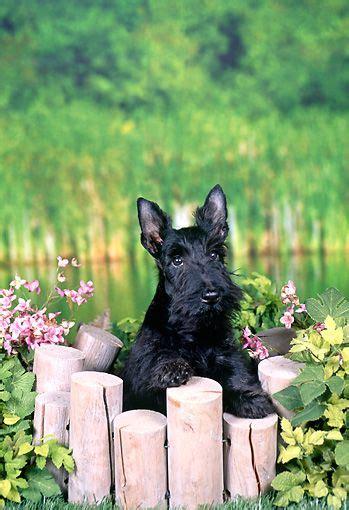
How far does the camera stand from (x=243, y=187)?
8594 millimetres

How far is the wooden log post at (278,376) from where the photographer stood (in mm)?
3604

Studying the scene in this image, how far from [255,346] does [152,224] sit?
85 cm

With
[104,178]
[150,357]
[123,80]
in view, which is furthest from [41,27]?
[150,357]

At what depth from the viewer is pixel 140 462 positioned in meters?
3.40

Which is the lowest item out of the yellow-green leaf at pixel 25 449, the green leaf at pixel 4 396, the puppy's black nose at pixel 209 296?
the yellow-green leaf at pixel 25 449

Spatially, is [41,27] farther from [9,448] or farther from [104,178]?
[9,448]

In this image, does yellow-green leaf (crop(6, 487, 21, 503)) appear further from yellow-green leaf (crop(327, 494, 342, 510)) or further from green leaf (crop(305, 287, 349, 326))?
green leaf (crop(305, 287, 349, 326))

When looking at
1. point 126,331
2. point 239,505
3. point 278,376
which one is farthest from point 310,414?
point 126,331

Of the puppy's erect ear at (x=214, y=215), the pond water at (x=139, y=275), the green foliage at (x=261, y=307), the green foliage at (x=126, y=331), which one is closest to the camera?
the puppy's erect ear at (x=214, y=215)

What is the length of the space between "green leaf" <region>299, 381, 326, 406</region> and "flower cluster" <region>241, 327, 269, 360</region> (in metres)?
0.67

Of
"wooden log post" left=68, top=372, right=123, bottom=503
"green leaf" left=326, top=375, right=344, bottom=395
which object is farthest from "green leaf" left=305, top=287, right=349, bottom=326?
"wooden log post" left=68, top=372, right=123, bottom=503

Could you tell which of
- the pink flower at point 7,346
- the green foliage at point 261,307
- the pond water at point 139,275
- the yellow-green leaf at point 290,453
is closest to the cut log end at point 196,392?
the yellow-green leaf at point 290,453

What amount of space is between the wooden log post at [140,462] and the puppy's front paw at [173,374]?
0.16 m

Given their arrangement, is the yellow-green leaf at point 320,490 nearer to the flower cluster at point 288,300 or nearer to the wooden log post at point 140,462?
the wooden log post at point 140,462
